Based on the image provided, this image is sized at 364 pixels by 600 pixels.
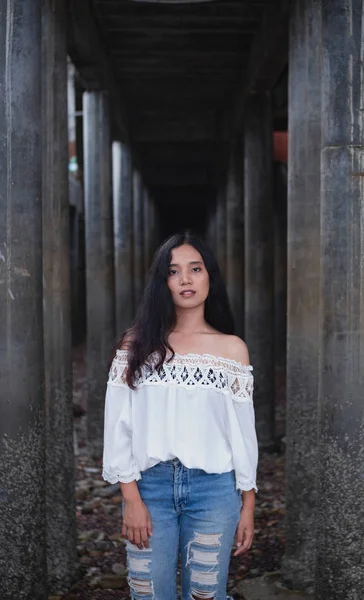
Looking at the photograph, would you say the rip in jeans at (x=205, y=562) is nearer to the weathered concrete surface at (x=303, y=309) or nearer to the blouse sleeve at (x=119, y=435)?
the blouse sleeve at (x=119, y=435)

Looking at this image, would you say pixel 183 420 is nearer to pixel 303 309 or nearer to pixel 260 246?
pixel 303 309

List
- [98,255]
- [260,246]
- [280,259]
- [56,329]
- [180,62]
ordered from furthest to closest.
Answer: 1. [280,259]
2. [180,62]
3. [260,246]
4. [98,255]
5. [56,329]

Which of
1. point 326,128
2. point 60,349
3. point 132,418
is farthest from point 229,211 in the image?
point 132,418

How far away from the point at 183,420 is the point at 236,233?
10619mm

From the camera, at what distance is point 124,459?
2.83 m

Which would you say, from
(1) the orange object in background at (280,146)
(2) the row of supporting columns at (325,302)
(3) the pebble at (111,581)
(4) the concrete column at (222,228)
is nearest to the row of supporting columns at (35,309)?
(3) the pebble at (111,581)

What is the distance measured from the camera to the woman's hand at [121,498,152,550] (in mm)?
2781

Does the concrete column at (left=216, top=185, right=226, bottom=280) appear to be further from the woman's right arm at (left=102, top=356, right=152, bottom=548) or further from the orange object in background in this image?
the woman's right arm at (left=102, top=356, right=152, bottom=548)

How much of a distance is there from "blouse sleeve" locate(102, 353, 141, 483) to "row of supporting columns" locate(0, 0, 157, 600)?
1179 mm

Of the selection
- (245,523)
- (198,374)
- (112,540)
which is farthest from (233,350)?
(112,540)

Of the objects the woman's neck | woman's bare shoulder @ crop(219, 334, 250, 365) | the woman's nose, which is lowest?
woman's bare shoulder @ crop(219, 334, 250, 365)

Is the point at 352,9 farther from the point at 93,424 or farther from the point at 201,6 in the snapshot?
the point at 93,424

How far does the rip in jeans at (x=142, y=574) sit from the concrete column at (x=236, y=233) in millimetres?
10699

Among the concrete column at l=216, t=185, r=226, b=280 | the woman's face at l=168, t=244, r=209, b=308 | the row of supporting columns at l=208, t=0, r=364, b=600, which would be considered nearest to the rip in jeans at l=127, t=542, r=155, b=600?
the woman's face at l=168, t=244, r=209, b=308
